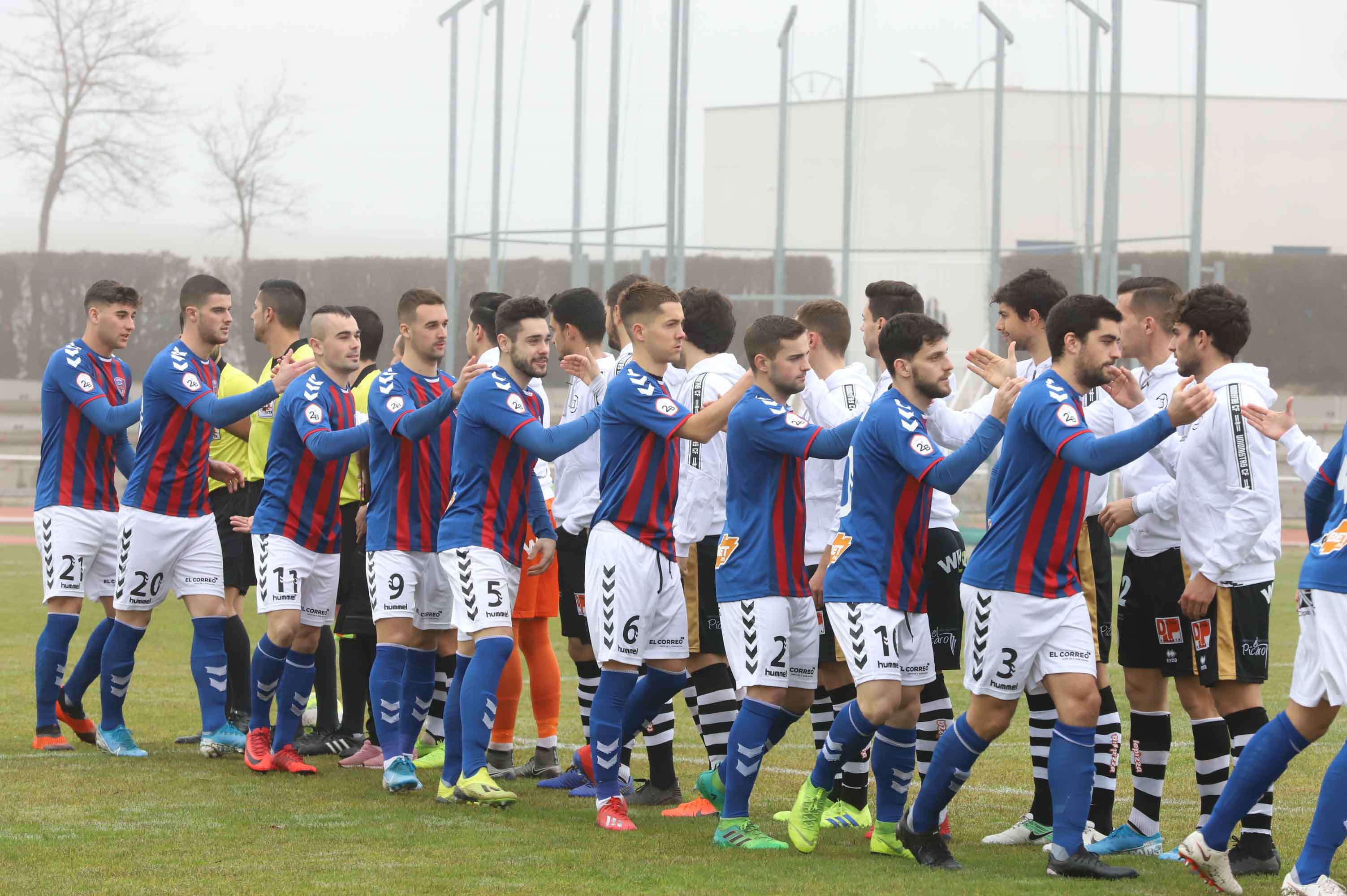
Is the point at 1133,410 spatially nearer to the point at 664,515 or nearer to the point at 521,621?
the point at 664,515

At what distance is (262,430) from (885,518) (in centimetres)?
416

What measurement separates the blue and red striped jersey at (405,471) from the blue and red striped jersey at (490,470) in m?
0.28

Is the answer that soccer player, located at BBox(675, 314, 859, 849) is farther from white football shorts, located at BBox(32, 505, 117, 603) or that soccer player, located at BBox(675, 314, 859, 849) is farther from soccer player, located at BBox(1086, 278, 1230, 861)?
white football shorts, located at BBox(32, 505, 117, 603)

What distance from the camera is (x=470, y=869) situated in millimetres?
5516

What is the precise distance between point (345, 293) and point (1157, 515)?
30.0m

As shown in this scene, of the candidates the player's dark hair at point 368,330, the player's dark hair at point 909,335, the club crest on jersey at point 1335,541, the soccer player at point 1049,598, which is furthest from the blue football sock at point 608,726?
the player's dark hair at point 368,330

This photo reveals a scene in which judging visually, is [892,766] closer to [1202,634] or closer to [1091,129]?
[1202,634]

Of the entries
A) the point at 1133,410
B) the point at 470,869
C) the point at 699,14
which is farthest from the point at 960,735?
the point at 699,14

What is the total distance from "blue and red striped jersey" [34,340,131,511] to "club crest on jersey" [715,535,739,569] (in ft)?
12.1

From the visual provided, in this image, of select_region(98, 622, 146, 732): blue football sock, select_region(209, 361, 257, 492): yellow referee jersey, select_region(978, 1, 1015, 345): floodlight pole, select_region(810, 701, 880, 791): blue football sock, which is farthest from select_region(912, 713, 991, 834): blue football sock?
select_region(978, 1, 1015, 345): floodlight pole

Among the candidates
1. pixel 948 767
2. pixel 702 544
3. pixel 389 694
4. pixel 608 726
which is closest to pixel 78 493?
pixel 389 694

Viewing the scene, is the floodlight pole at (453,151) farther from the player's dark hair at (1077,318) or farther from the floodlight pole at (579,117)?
the player's dark hair at (1077,318)

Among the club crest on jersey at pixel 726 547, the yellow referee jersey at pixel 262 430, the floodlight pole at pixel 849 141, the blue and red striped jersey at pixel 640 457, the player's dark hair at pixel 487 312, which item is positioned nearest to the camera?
the club crest on jersey at pixel 726 547

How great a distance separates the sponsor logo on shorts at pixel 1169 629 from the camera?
5969 mm
